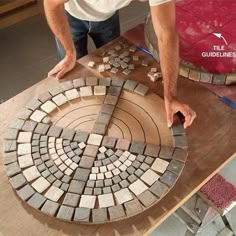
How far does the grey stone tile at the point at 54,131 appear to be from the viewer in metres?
1.29

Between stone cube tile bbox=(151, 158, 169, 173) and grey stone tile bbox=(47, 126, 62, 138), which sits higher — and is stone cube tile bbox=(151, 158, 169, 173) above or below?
below

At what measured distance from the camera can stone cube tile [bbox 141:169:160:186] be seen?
1.16 m

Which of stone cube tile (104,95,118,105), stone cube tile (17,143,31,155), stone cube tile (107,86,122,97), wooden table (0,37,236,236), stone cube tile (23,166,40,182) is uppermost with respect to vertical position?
stone cube tile (107,86,122,97)

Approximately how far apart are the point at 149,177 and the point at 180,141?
188 mm

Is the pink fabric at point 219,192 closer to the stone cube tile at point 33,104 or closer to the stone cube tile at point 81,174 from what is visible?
the stone cube tile at point 81,174

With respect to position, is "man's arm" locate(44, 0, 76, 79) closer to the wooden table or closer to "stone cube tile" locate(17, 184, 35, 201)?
the wooden table

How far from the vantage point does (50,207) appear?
1.11 meters

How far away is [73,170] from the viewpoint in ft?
3.93

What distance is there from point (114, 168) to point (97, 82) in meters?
0.41

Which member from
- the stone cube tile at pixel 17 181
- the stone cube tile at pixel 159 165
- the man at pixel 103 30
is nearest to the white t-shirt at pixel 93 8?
the man at pixel 103 30

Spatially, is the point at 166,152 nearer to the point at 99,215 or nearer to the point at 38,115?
the point at 99,215

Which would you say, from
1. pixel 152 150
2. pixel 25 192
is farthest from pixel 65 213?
pixel 152 150

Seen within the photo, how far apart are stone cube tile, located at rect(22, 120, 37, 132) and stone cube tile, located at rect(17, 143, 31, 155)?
0.07 m

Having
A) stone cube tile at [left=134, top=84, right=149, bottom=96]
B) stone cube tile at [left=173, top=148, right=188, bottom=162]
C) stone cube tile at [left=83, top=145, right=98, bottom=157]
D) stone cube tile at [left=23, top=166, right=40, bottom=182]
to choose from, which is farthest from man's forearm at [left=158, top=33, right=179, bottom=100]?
stone cube tile at [left=23, top=166, right=40, bottom=182]
